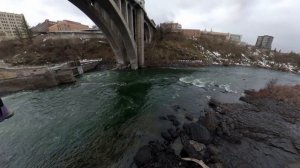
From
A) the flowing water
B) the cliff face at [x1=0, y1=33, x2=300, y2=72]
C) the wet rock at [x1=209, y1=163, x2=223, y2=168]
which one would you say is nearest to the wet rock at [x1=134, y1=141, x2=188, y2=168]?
the flowing water

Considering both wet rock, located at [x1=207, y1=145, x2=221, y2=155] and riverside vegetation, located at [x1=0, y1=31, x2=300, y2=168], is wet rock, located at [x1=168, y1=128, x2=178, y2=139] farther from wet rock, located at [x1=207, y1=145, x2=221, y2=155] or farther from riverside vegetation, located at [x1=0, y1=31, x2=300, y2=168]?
wet rock, located at [x1=207, y1=145, x2=221, y2=155]

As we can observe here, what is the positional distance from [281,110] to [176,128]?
1148 centimetres

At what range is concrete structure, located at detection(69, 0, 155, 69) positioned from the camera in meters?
19.4

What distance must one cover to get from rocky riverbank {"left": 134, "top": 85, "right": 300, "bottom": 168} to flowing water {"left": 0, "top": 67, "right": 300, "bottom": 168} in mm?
1114

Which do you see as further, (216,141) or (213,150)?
(216,141)

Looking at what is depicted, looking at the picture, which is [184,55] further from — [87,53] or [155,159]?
[155,159]

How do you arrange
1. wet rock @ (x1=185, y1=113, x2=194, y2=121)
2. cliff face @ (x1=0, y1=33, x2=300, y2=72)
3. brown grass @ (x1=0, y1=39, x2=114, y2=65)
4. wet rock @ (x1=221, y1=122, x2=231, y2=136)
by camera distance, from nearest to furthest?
wet rock @ (x1=221, y1=122, x2=231, y2=136), wet rock @ (x1=185, y1=113, x2=194, y2=121), brown grass @ (x1=0, y1=39, x2=114, y2=65), cliff face @ (x1=0, y1=33, x2=300, y2=72)

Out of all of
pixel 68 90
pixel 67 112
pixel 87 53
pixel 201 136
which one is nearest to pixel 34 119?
pixel 67 112

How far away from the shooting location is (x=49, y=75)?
779 inches

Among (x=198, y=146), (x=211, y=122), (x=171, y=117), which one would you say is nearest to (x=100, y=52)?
(x=171, y=117)

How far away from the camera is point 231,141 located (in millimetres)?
9438

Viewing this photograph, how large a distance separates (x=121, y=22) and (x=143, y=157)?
790 inches

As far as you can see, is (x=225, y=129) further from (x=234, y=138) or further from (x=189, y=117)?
(x=189, y=117)

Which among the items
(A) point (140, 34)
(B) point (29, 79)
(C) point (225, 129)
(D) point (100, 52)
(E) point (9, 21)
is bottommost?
(C) point (225, 129)
